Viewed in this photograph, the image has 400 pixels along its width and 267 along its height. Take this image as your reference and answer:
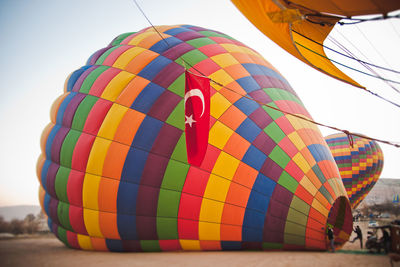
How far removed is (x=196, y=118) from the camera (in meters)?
4.28

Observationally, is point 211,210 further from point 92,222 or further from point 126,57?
point 126,57

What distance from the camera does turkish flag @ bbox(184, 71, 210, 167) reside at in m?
4.18

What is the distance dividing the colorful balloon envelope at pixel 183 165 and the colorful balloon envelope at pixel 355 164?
469 inches

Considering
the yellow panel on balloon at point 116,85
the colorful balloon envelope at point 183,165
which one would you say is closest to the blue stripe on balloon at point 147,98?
the colorful balloon envelope at point 183,165

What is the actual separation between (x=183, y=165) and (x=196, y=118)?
138cm

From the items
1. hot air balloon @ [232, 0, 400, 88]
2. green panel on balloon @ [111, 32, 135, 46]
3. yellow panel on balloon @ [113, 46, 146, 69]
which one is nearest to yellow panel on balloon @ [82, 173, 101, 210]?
yellow panel on balloon @ [113, 46, 146, 69]

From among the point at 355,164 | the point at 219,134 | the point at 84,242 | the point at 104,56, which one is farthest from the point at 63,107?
the point at 355,164

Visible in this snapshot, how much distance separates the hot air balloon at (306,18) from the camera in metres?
3.70

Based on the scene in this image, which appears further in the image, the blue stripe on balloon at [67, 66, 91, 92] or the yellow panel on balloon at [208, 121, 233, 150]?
the blue stripe on balloon at [67, 66, 91, 92]

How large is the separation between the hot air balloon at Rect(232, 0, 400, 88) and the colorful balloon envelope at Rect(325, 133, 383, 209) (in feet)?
42.3

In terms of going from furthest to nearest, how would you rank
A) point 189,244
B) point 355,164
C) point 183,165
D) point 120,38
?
point 355,164 < point 120,38 < point 183,165 < point 189,244

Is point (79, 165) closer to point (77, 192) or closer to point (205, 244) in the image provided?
point (77, 192)

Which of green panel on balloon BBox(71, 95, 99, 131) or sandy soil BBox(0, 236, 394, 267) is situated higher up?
green panel on balloon BBox(71, 95, 99, 131)

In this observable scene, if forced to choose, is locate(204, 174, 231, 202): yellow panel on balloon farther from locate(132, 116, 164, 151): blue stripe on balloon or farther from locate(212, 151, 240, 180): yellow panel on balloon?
locate(132, 116, 164, 151): blue stripe on balloon
